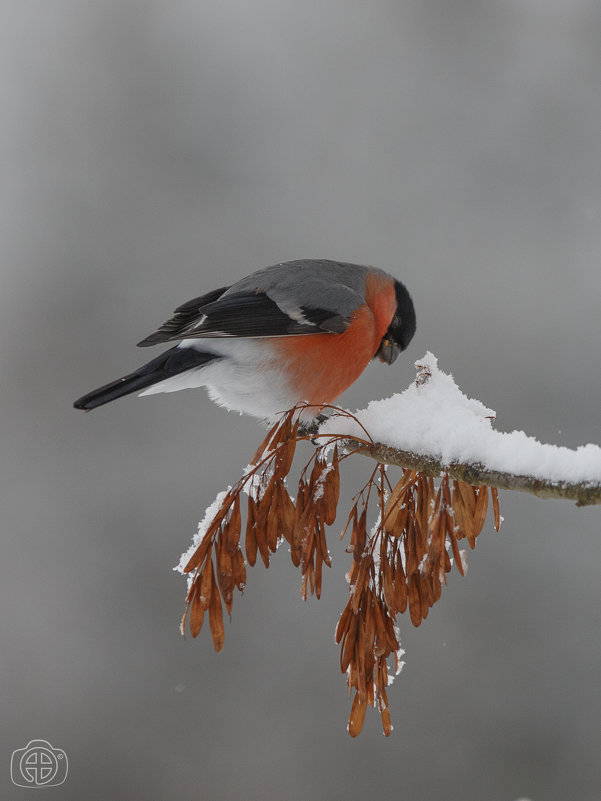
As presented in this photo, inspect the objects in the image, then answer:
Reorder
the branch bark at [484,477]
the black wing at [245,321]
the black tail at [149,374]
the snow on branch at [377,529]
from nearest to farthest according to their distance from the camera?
the branch bark at [484,477] < the snow on branch at [377,529] < the black tail at [149,374] < the black wing at [245,321]

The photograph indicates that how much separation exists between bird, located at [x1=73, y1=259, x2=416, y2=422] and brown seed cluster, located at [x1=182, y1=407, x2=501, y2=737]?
82cm

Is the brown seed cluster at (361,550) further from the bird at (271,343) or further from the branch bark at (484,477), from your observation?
the bird at (271,343)

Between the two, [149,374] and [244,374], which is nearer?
[149,374]

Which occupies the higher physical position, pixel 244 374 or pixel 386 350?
pixel 386 350

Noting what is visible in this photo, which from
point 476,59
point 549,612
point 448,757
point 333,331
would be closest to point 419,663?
point 448,757

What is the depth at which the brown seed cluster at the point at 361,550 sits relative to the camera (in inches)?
54.3

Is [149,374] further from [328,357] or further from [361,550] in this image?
[361,550]

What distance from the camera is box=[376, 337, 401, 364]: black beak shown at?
2930 millimetres

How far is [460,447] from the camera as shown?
138cm

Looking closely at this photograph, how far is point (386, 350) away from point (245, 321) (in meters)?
0.71

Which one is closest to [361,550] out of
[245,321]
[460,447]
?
[460,447]

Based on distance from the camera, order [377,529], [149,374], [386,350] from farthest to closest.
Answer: [386,350], [149,374], [377,529]

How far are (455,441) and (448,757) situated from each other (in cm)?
375

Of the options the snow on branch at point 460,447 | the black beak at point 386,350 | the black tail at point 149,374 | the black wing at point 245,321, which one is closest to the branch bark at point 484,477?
the snow on branch at point 460,447
